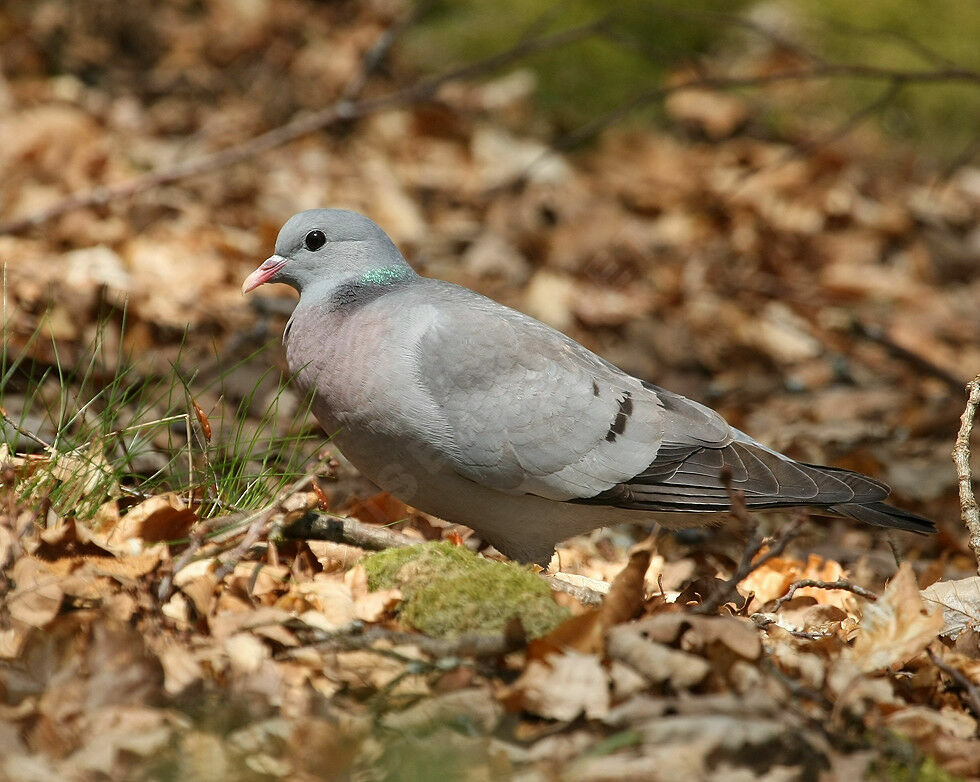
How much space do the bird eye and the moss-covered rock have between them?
1.44 meters

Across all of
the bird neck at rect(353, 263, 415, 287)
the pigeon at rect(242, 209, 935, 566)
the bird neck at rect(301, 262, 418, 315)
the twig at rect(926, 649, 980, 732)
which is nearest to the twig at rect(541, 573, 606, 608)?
the pigeon at rect(242, 209, 935, 566)

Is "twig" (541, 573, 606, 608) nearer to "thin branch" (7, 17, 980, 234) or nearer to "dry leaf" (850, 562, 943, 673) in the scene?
"dry leaf" (850, 562, 943, 673)

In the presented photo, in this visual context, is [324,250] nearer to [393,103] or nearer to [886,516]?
[886,516]

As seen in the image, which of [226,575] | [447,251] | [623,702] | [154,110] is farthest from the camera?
[154,110]

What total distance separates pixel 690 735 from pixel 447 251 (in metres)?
4.97

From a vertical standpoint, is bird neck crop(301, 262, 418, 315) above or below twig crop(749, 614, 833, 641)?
above

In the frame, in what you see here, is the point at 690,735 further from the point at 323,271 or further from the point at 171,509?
the point at 323,271

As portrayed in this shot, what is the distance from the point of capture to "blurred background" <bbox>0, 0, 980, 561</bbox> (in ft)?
18.0

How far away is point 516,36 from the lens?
8070 millimetres

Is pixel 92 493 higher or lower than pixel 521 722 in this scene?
higher

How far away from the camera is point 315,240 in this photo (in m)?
3.86

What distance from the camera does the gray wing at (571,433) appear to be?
11.0 feet

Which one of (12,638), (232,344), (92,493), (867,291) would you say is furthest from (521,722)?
(867,291)

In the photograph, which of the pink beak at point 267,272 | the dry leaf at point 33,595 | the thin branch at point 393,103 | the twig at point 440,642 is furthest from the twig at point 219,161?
the twig at point 440,642
